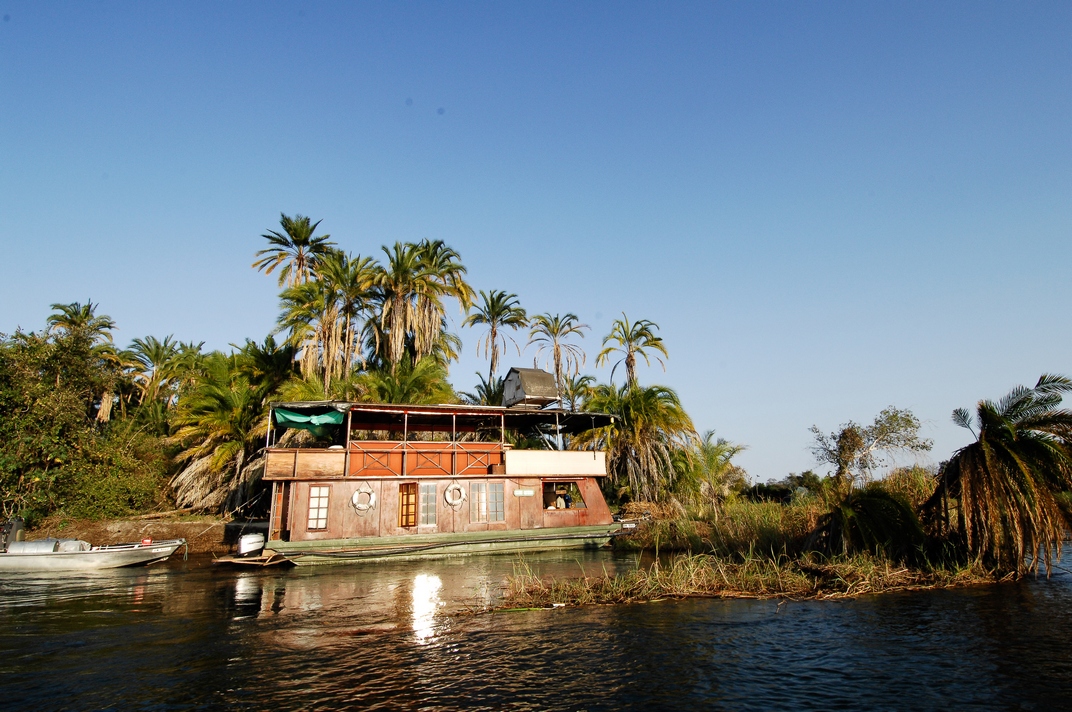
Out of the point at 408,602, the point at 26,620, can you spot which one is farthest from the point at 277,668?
the point at 26,620

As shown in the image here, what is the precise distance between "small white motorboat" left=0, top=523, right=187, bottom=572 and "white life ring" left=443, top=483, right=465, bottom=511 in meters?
9.31

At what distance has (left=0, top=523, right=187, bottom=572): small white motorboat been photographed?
17.3 metres

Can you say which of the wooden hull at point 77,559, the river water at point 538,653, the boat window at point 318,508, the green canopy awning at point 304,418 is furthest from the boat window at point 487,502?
the wooden hull at point 77,559

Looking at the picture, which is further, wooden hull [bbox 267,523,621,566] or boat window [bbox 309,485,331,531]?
boat window [bbox 309,485,331,531]

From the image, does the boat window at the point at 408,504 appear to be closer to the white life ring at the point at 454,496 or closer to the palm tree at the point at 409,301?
the white life ring at the point at 454,496

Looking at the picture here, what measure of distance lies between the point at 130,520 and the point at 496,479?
15401mm

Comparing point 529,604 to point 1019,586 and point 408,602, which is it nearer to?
point 408,602

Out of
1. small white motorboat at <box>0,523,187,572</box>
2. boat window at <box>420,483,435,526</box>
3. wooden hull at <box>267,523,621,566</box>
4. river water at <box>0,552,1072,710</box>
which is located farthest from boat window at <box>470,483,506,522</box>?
small white motorboat at <box>0,523,187,572</box>

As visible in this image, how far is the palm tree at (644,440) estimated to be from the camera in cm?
2769

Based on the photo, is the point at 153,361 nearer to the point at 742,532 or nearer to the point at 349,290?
the point at 349,290

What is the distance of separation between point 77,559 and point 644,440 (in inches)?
825

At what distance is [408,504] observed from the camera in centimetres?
2038

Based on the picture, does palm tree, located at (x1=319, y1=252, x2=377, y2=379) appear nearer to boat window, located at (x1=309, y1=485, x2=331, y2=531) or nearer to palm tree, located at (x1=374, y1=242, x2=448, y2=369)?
palm tree, located at (x1=374, y1=242, x2=448, y2=369)

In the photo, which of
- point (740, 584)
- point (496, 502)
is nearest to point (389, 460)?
point (496, 502)
